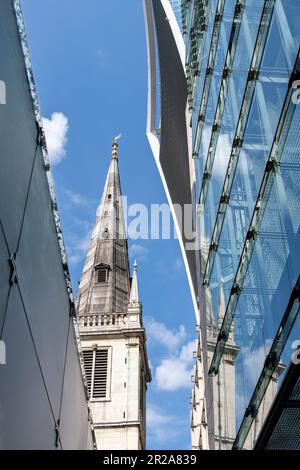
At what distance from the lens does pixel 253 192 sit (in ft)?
30.8

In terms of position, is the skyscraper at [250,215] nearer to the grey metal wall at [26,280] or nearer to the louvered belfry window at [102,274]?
the grey metal wall at [26,280]

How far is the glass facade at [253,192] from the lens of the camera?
7559 mm

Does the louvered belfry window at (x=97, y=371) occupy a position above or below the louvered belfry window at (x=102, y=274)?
below

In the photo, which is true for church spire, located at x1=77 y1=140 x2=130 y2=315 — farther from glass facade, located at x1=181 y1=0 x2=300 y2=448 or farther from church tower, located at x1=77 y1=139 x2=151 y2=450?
glass facade, located at x1=181 y1=0 x2=300 y2=448

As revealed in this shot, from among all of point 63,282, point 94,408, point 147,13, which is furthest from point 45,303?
point 94,408

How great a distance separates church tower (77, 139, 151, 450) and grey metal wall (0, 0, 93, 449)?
110 feet

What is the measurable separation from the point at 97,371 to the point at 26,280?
43820 mm

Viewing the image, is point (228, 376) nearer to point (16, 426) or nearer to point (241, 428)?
point (241, 428)

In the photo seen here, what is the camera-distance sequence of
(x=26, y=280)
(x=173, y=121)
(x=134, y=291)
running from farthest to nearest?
(x=134, y=291) → (x=173, y=121) → (x=26, y=280)

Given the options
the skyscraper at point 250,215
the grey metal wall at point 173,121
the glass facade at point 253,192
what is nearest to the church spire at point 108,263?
the grey metal wall at point 173,121

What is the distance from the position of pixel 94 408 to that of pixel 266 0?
137 ft

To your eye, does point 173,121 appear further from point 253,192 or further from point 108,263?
point 108,263

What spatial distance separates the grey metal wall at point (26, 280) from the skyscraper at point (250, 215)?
2.48 meters

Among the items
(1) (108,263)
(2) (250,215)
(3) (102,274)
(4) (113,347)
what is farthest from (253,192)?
(1) (108,263)
